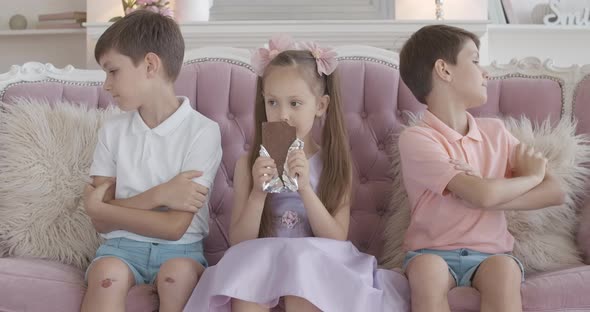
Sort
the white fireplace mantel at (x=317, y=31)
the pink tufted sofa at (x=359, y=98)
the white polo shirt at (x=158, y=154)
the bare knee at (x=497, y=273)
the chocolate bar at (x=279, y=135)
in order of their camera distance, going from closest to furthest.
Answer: the bare knee at (x=497, y=273), the chocolate bar at (x=279, y=135), the white polo shirt at (x=158, y=154), the pink tufted sofa at (x=359, y=98), the white fireplace mantel at (x=317, y=31)

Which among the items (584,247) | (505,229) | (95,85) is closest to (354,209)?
(505,229)

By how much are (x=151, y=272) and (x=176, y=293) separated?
215 mm

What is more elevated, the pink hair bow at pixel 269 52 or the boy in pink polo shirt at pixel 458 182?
the pink hair bow at pixel 269 52

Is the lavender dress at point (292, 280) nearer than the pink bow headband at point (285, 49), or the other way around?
the lavender dress at point (292, 280)

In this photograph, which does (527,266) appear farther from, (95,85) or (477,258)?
(95,85)

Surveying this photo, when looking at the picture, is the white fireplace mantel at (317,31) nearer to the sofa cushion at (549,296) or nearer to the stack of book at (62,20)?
the stack of book at (62,20)

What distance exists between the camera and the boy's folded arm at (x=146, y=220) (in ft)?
6.98

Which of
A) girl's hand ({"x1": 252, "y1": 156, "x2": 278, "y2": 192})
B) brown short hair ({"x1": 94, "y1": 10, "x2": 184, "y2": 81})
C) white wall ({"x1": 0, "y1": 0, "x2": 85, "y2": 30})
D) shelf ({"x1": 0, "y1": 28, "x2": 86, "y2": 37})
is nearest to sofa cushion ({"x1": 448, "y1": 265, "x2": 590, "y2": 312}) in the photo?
girl's hand ({"x1": 252, "y1": 156, "x2": 278, "y2": 192})

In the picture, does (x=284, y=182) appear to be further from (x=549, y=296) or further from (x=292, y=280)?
(x=549, y=296)

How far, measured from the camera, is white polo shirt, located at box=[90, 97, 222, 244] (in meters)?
2.25

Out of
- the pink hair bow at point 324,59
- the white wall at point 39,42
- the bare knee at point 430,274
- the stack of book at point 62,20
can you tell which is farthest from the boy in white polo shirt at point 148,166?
the white wall at point 39,42

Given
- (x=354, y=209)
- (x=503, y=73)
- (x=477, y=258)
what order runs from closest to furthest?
1. (x=477, y=258)
2. (x=354, y=209)
3. (x=503, y=73)

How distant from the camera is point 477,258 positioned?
2076mm

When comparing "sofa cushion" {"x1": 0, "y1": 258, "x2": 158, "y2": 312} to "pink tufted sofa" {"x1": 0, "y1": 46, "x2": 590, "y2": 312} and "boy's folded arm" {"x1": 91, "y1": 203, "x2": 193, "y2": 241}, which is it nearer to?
"boy's folded arm" {"x1": 91, "y1": 203, "x2": 193, "y2": 241}
